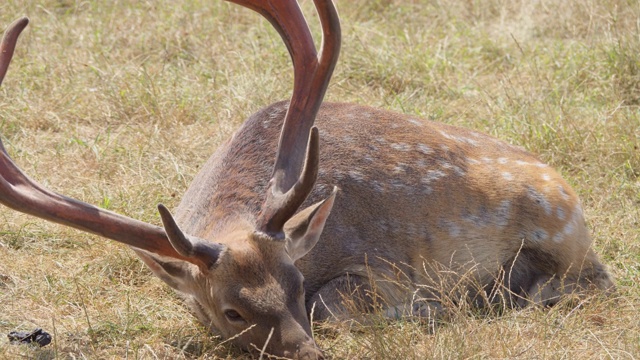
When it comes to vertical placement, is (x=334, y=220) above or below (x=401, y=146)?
below

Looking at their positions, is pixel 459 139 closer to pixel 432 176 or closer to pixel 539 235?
pixel 432 176

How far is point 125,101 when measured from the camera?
24.5 ft

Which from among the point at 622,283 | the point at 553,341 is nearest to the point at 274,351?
the point at 553,341

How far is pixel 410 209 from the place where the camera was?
544cm

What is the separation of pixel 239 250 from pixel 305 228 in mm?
361

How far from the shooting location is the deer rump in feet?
17.0

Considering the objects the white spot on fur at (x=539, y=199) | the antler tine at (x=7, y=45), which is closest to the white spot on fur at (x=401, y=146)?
the white spot on fur at (x=539, y=199)

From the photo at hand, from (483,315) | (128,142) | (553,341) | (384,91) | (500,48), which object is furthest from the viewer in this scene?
(500,48)

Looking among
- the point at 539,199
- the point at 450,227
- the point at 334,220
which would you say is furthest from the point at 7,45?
the point at 539,199

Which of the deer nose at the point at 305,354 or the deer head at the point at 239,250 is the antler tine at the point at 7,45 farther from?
the deer nose at the point at 305,354

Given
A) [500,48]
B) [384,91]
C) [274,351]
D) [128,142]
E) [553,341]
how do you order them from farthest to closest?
[500,48] < [384,91] < [128,142] < [553,341] < [274,351]

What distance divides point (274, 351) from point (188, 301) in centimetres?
76

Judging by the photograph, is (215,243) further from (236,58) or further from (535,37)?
(535,37)

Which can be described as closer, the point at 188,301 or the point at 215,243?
the point at 215,243
